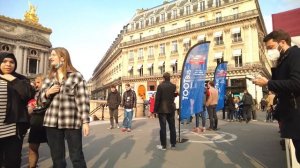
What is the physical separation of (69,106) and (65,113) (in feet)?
0.32

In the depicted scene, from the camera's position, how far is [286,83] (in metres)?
2.38

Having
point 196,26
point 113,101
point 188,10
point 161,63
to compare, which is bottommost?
point 113,101

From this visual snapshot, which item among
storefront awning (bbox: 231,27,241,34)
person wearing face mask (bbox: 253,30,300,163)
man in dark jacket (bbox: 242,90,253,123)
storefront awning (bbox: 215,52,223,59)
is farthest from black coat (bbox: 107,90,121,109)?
storefront awning (bbox: 231,27,241,34)

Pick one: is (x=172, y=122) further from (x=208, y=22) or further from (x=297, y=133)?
(x=208, y=22)

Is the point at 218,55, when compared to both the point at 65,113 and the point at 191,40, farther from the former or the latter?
the point at 65,113

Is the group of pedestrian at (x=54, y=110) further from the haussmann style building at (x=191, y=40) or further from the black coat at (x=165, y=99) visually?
the haussmann style building at (x=191, y=40)

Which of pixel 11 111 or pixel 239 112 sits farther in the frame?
pixel 239 112

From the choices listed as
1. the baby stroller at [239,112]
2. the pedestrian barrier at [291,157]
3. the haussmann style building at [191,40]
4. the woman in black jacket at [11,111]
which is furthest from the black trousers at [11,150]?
the haussmann style building at [191,40]

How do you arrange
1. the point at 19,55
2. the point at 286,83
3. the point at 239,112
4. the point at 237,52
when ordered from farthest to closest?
the point at 19,55, the point at 237,52, the point at 239,112, the point at 286,83

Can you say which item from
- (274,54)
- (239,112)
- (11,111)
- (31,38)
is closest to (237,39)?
(239,112)

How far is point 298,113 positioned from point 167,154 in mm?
3465

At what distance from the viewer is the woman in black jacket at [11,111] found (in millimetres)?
2893

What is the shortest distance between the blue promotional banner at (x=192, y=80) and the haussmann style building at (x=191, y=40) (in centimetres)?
2566

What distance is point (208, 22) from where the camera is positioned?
37.8 m
